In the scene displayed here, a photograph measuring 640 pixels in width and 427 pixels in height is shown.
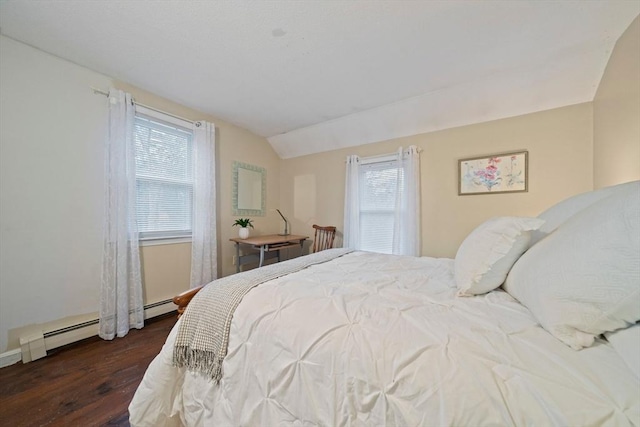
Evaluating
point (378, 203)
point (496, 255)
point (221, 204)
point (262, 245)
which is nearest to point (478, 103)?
point (378, 203)

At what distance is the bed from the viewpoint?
518mm

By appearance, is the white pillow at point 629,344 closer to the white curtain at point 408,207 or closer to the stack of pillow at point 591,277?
the stack of pillow at point 591,277

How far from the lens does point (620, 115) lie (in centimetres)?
146

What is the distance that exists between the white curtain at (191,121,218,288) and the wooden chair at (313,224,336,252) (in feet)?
4.69

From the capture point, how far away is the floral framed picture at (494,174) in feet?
7.46

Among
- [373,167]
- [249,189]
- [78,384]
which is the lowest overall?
[78,384]

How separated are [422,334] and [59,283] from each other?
274 centimetres

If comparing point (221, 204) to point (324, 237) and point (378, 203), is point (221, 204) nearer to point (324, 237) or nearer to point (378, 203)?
point (324, 237)

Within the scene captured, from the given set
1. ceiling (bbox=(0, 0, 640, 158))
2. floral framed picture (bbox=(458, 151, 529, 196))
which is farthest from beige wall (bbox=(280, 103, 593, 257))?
ceiling (bbox=(0, 0, 640, 158))

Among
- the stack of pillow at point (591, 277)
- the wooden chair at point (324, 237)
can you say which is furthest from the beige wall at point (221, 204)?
the stack of pillow at point (591, 277)

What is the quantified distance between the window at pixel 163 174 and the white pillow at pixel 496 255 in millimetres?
2828

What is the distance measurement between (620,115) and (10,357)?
4.55 meters

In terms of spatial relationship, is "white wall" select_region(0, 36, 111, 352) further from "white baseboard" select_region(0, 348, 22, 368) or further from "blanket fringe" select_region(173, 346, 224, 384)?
"blanket fringe" select_region(173, 346, 224, 384)

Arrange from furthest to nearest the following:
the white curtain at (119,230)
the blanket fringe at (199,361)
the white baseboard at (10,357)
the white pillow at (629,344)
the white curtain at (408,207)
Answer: the white curtain at (408,207) < the white curtain at (119,230) < the white baseboard at (10,357) < the blanket fringe at (199,361) < the white pillow at (629,344)
